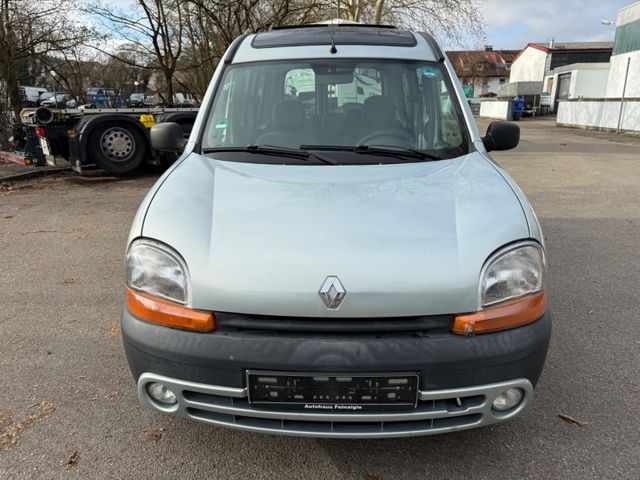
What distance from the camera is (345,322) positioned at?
6.45ft

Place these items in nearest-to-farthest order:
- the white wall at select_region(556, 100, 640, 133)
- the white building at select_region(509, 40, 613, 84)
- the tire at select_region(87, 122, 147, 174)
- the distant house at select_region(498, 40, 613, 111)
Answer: the tire at select_region(87, 122, 147, 174)
the white wall at select_region(556, 100, 640, 133)
the distant house at select_region(498, 40, 613, 111)
the white building at select_region(509, 40, 613, 84)

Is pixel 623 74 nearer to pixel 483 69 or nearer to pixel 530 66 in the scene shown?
pixel 530 66

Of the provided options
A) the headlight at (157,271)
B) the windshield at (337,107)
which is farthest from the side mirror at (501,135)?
the headlight at (157,271)

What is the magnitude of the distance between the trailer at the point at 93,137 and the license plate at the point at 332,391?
832 cm

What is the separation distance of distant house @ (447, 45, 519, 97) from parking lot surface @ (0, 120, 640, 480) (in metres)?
70.6

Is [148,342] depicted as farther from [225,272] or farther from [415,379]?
[415,379]

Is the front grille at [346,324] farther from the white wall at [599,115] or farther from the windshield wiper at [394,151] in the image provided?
the white wall at [599,115]

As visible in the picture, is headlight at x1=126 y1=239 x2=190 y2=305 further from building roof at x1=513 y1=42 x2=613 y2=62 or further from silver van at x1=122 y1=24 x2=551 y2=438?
building roof at x1=513 y1=42 x2=613 y2=62

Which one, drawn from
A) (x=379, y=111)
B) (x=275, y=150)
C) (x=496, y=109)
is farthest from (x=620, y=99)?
(x=275, y=150)

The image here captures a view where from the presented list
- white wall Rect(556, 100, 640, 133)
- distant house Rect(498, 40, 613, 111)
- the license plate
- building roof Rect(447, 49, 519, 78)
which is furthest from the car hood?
building roof Rect(447, 49, 519, 78)

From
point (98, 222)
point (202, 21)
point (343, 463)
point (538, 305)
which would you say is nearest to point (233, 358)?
point (343, 463)

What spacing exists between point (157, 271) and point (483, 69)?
79.8 m

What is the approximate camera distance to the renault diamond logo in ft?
6.31

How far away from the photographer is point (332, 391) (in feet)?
6.42
